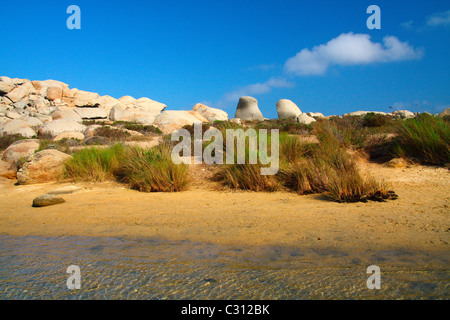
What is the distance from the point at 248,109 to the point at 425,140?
95.7ft

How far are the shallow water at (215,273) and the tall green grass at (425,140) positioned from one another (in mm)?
5213

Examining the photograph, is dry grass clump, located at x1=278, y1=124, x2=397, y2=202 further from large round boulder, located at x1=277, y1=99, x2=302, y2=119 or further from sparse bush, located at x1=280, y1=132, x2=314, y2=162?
large round boulder, located at x1=277, y1=99, x2=302, y2=119

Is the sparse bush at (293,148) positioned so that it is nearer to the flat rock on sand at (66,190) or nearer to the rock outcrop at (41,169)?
the flat rock on sand at (66,190)

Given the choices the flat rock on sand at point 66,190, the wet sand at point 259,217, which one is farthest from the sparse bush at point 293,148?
the flat rock on sand at point 66,190

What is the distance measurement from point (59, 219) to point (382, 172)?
690cm

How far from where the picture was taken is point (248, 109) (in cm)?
3638

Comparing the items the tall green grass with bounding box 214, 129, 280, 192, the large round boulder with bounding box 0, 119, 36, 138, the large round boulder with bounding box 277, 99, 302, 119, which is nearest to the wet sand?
the tall green grass with bounding box 214, 129, 280, 192

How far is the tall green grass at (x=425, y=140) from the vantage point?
7445mm

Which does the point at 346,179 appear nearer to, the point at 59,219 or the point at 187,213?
the point at 187,213

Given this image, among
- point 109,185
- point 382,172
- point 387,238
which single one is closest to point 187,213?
point 387,238

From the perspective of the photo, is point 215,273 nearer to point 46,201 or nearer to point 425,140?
point 46,201

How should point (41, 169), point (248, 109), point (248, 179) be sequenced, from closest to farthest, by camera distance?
point (248, 179) → point (41, 169) → point (248, 109)
